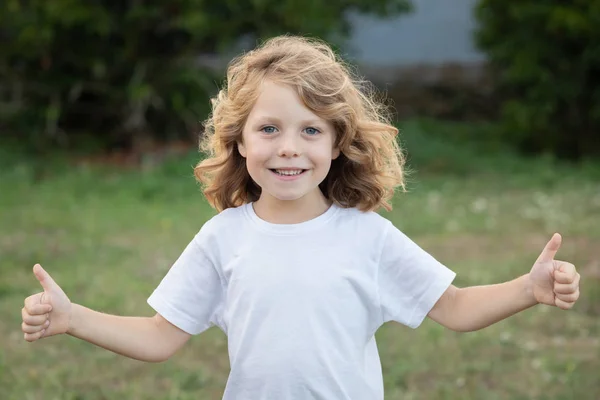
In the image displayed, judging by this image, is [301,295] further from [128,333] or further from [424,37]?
[424,37]

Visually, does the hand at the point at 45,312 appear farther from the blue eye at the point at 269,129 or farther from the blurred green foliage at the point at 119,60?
the blurred green foliage at the point at 119,60

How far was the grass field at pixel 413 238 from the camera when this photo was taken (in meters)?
3.92

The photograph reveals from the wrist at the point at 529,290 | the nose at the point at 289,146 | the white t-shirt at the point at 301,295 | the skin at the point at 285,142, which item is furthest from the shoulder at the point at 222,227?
the wrist at the point at 529,290

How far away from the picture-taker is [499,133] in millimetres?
11039

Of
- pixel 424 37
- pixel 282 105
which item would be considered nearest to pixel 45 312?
pixel 282 105

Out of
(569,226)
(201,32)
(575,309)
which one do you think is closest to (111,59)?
(201,32)

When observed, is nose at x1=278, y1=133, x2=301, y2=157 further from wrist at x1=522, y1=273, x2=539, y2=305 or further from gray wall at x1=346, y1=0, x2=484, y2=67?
gray wall at x1=346, y1=0, x2=484, y2=67

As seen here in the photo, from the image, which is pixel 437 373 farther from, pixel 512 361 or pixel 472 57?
pixel 472 57

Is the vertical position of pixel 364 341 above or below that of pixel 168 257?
above

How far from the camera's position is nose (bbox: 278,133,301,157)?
2.04m

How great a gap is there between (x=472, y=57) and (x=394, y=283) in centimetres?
1057

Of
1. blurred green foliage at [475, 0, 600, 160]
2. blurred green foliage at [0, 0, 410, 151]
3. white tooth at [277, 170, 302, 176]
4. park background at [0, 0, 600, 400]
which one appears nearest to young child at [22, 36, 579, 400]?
white tooth at [277, 170, 302, 176]

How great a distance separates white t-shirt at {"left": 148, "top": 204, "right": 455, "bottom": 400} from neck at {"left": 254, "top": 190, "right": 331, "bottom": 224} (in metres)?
0.03

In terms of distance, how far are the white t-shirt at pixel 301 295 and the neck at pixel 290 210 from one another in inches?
1.1
